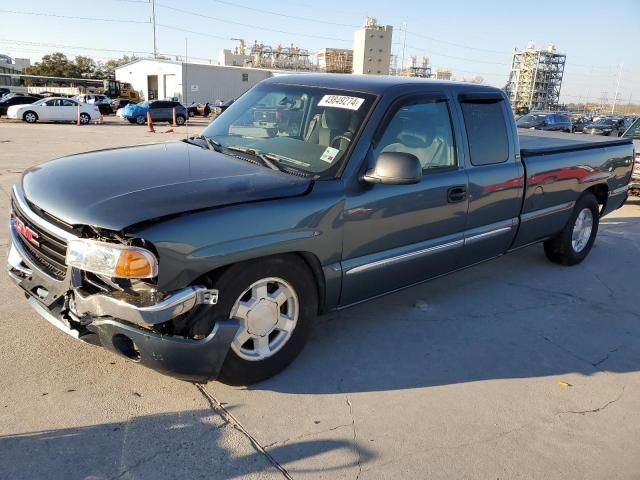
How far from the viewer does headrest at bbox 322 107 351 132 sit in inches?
141

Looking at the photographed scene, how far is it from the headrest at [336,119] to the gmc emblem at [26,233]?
1958mm

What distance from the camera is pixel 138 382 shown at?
3160 millimetres

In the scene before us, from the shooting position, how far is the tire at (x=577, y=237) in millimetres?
5848

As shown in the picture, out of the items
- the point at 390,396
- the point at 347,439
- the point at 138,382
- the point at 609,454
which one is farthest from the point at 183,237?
the point at 609,454

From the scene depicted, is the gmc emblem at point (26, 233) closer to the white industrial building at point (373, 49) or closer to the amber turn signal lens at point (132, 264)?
the amber turn signal lens at point (132, 264)

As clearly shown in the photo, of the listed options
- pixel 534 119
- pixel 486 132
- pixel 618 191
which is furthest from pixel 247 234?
pixel 534 119

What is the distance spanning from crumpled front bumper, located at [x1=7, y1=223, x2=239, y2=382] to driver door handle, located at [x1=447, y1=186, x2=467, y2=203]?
200 cm

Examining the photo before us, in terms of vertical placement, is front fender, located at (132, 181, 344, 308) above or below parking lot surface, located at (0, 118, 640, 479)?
above

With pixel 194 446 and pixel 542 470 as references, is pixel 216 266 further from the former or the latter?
pixel 542 470

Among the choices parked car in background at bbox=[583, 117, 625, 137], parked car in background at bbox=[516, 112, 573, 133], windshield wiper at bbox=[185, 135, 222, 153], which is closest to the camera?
windshield wiper at bbox=[185, 135, 222, 153]

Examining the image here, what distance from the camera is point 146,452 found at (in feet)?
8.46

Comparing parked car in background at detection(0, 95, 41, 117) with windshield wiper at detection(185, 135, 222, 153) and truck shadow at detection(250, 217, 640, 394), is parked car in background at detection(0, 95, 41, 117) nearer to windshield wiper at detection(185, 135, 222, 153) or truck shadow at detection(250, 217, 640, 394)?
windshield wiper at detection(185, 135, 222, 153)

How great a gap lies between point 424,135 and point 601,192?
350 cm

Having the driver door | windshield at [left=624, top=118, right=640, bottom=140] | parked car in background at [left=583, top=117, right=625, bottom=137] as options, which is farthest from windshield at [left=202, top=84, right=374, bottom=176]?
parked car in background at [left=583, top=117, right=625, bottom=137]
